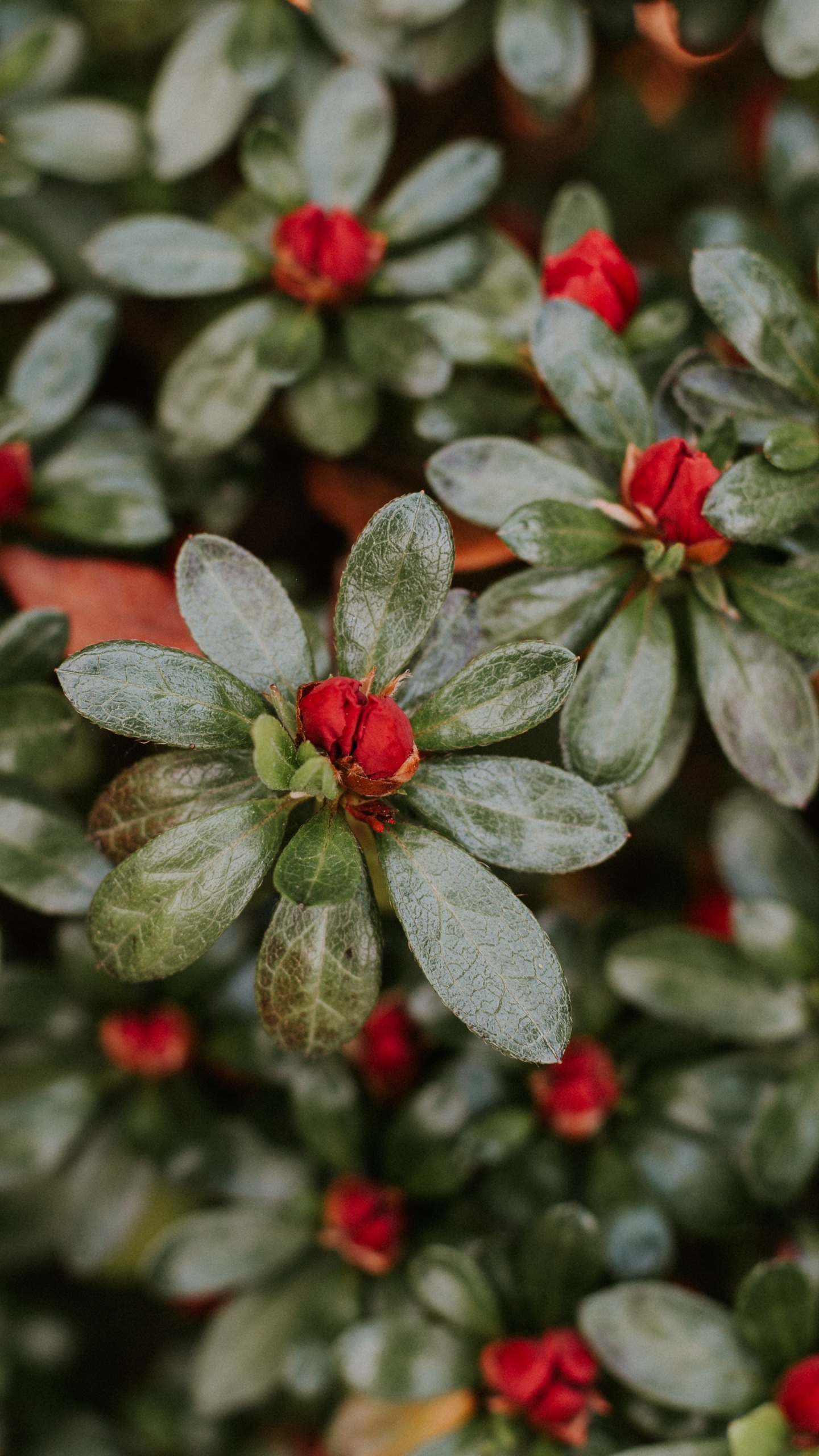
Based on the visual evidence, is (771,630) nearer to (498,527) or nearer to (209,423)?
(498,527)

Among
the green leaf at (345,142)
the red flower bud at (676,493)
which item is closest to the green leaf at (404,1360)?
the red flower bud at (676,493)

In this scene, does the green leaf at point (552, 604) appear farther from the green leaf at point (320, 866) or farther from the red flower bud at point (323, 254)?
the red flower bud at point (323, 254)

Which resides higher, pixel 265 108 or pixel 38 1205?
pixel 265 108

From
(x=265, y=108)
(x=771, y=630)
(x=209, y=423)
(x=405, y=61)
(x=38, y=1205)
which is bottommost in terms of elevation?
(x=38, y=1205)

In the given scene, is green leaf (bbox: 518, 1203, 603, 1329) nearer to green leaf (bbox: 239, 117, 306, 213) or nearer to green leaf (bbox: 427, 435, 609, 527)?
green leaf (bbox: 427, 435, 609, 527)

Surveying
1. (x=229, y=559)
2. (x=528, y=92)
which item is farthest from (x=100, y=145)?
(x=229, y=559)

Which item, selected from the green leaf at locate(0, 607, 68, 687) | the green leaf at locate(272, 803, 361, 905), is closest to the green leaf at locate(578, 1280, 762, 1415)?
the green leaf at locate(272, 803, 361, 905)
